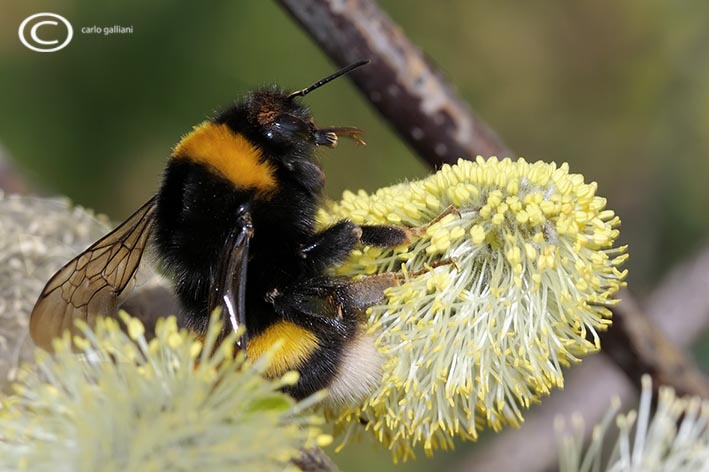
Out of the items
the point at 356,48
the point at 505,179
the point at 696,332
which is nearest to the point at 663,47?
the point at 696,332

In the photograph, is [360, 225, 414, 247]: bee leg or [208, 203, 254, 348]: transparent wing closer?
[208, 203, 254, 348]: transparent wing

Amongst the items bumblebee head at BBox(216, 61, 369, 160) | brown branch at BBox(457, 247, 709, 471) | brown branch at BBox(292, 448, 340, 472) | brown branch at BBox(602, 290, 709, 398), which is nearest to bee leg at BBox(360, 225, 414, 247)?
bumblebee head at BBox(216, 61, 369, 160)

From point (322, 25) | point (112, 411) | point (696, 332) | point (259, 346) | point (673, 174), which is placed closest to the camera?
point (112, 411)

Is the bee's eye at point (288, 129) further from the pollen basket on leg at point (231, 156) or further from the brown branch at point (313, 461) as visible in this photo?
the brown branch at point (313, 461)

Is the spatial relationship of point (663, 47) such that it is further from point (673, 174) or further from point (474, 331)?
point (474, 331)

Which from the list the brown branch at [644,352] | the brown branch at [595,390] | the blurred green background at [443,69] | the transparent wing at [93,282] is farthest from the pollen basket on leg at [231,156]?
the blurred green background at [443,69]

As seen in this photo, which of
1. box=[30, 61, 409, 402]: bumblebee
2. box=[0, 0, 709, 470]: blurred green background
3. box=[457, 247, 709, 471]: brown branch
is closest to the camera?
box=[30, 61, 409, 402]: bumblebee

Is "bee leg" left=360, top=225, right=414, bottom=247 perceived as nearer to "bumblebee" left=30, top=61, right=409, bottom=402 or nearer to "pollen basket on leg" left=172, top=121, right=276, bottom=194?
"bumblebee" left=30, top=61, right=409, bottom=402
